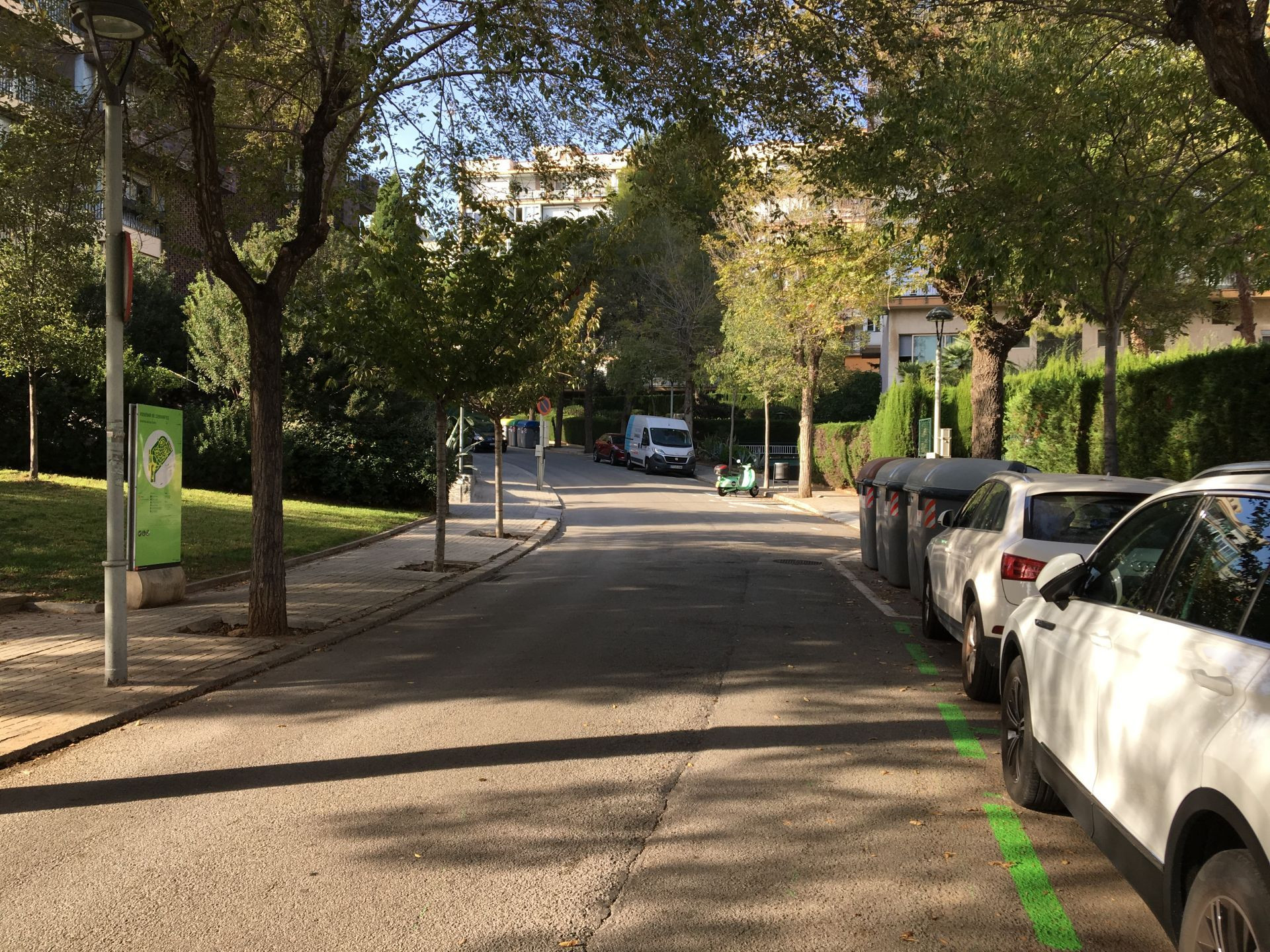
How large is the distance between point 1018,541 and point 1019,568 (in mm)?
224

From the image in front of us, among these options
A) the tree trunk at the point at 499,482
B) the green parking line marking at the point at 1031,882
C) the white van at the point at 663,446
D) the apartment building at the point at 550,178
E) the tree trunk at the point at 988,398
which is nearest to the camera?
the green parking line marking at the point at 1031,882

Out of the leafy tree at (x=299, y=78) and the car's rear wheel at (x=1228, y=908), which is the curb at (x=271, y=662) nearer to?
the leafy tree at (x=299, y=78)

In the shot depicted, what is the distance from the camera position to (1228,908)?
2.55m

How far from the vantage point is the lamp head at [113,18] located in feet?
22.5

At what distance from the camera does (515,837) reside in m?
4.61

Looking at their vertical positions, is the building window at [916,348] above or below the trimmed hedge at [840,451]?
above

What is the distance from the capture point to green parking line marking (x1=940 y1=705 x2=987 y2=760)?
19.9 ft

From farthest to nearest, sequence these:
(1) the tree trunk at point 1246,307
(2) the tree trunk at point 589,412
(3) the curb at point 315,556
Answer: (2) the tree trunk at point 589,412, (1) the tree trunk at point 1246,307, (3) the curb at point 315,556

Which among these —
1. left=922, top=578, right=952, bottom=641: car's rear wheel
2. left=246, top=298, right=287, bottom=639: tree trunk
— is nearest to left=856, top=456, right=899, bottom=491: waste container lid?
left=922, top=578, right=952, bottom=641: car's rear wheel

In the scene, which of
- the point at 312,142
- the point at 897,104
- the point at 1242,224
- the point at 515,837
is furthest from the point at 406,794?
the point at 1242,224

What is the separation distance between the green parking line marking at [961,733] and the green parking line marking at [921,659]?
4.09ft

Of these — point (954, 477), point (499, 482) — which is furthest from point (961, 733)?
point (499, 482)

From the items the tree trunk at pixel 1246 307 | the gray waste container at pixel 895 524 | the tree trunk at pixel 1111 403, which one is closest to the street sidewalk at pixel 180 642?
the gray waste container at pixel 895 524

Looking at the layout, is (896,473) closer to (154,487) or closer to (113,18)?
(154,487)
